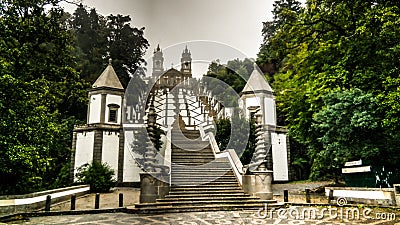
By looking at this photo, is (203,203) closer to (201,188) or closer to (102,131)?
(201,188)

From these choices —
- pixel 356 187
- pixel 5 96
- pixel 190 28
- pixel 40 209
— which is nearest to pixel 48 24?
pixel 5 96

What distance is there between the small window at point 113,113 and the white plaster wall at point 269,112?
11.8 meters

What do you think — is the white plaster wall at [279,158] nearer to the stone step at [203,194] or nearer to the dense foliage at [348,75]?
the dense foliage at [348,75]

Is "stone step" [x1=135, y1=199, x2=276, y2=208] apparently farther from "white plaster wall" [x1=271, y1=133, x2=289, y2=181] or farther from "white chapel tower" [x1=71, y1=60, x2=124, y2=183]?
"white plaster wall" [x1=271, y1=133, x2=289, y2=181]

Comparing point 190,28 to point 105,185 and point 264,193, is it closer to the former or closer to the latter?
point 264,193

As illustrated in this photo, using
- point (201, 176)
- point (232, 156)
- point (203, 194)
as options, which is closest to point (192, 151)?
point (232, 156)

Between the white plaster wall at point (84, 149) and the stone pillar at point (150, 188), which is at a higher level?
the white plaster wall at point (84, 149)

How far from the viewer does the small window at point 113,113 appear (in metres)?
24.9

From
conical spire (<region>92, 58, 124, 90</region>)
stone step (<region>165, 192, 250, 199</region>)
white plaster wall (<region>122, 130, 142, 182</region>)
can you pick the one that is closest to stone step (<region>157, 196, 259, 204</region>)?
stone step (<region>165, 192, 250, 199</region>)

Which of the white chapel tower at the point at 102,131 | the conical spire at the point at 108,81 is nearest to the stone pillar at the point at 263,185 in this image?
the white chapel tower at the point at 102,131

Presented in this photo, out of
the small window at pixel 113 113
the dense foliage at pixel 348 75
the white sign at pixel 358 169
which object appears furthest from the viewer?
the small window at pixel 113 113

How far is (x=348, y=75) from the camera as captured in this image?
13.8 meters

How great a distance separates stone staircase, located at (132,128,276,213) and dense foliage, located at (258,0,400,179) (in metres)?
4.17

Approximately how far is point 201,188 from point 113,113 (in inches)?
578
